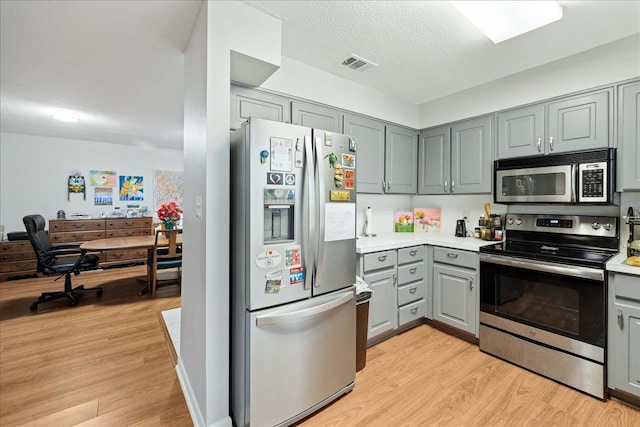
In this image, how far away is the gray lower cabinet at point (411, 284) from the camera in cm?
271

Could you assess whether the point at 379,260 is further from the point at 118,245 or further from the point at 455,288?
the point at 118,245

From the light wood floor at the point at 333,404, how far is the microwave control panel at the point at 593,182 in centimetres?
138

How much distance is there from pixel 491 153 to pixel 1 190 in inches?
296

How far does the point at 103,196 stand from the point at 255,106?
549cm

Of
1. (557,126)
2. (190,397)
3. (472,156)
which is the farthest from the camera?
(472,156)

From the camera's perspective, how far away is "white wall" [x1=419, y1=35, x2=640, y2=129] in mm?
2111

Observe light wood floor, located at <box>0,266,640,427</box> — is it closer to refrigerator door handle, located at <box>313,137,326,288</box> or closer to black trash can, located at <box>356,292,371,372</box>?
black trash can, located at <box>356,292,371,372</box>

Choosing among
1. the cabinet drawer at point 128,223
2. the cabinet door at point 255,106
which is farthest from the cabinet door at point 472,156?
the cabinet drawer at point 128,223

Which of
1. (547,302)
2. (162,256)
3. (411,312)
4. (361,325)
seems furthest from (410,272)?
(162,256)

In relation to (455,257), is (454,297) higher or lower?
lower

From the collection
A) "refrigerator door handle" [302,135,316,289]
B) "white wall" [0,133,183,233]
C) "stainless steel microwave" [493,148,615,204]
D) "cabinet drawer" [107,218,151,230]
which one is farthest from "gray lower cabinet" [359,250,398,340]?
"white wall" [0,133,183,233]

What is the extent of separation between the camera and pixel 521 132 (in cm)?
259

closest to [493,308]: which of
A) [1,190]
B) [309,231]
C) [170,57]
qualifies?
[309,231]

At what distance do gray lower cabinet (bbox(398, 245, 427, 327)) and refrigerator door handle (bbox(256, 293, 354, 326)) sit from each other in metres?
1.04
